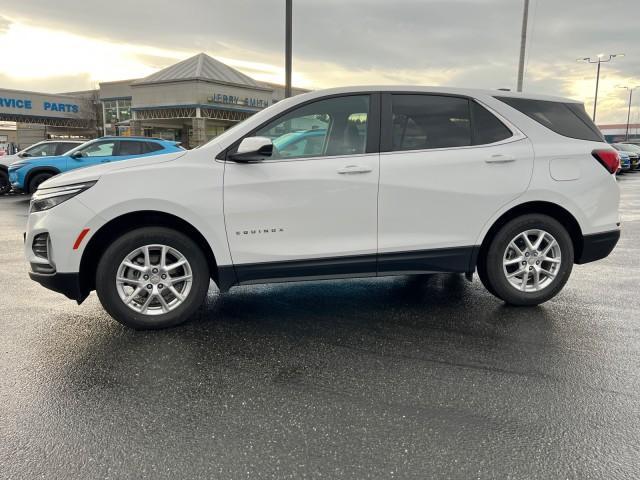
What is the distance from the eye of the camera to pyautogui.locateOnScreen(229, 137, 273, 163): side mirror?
3.65m

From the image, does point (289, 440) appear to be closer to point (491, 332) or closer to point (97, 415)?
point (97, 415)

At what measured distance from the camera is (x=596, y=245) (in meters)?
4.43

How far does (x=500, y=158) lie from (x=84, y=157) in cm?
1191

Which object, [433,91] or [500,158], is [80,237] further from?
[500,158]

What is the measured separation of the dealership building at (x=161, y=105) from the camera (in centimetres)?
4516

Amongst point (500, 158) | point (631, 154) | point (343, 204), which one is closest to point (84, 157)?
point (343, 204)

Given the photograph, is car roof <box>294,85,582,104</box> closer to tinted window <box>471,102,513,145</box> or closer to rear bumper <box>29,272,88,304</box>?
tinted window <box>471,102,513,145</box>

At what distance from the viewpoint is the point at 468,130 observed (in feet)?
13.9

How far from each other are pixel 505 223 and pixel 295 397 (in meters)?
2.51

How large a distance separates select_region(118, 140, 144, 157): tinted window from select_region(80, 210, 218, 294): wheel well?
1005cm

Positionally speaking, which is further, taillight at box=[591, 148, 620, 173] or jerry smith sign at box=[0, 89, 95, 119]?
jerry smith sign at box=[0, 89, 95, 119]

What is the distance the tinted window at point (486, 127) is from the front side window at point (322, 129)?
968 mm

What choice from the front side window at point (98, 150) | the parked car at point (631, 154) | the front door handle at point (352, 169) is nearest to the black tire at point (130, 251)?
the front door handle at point (352, 169)

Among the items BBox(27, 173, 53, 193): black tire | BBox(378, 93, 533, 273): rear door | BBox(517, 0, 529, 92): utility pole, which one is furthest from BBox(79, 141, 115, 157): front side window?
BBox(517, 0, 529, 92): utility pole
